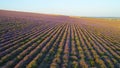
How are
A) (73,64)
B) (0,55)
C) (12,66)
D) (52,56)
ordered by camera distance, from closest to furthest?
(12,66), (73,64), (0,55), (52,56)

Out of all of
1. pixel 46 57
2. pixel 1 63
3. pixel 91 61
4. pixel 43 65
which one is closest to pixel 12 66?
pixel 1 63

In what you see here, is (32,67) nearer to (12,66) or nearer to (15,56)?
(12,66)

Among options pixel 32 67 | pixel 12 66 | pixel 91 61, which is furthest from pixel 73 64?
pixel 12 66

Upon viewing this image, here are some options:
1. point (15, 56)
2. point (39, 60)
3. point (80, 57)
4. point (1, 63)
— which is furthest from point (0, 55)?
point (80, 57)

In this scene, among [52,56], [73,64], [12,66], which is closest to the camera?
[12,66]

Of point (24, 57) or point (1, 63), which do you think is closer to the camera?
point (1, 63)

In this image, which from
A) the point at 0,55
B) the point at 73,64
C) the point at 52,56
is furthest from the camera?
the point at 52,56

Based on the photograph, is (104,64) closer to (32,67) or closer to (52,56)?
(52,56)

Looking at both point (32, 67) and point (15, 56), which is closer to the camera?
point (32, 67)

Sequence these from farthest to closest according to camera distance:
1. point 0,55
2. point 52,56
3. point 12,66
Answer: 1. point 52,56
2. point 0,55
3. point 12,66
